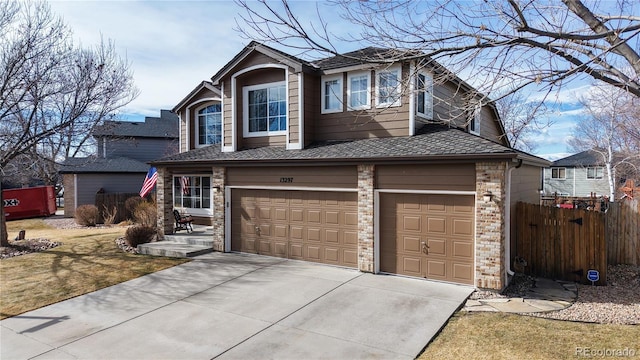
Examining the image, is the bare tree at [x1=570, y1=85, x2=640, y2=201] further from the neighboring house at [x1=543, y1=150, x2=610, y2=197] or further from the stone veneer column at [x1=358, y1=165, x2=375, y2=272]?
the stone veneer column at [x1=358, y1=165, x2=375, y2=272]

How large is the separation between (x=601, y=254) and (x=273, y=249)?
28.8 feet

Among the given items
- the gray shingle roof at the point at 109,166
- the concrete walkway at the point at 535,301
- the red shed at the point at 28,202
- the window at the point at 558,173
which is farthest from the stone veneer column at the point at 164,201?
the window at the point at 558,173

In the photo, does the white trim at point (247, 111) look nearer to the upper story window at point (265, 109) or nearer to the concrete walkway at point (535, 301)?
the upper story window at point (265, 109)

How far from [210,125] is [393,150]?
1005cm

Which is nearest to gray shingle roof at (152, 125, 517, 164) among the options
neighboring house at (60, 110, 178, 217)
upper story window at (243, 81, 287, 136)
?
upper story window at (243, 81, 287, 136)

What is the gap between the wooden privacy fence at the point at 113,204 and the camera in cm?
2292

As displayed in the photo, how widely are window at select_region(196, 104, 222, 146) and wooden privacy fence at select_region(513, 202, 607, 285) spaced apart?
1218cm

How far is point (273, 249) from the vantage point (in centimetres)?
1227

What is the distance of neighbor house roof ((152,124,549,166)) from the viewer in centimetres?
889

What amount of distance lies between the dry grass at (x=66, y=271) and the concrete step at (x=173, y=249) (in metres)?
0.39

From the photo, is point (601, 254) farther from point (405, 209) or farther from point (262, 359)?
point (262, 359)

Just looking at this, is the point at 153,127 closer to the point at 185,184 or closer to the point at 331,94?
the point at 185,184

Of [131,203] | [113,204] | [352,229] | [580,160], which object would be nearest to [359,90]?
[352,229]

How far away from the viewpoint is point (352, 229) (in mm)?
Answer: 10758
